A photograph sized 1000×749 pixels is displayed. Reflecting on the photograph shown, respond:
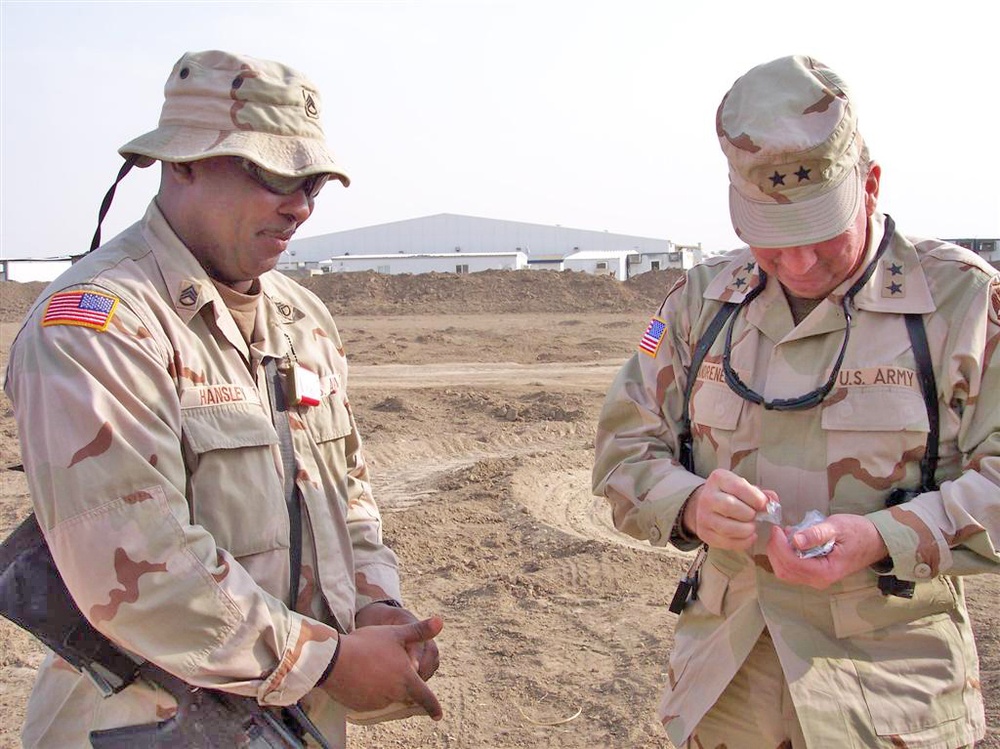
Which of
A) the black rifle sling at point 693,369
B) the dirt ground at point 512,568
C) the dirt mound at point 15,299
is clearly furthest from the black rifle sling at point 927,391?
the dirt mound at point 15,299

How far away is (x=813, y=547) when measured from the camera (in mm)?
2246

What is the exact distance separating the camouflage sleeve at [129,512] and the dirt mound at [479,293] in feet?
80.2

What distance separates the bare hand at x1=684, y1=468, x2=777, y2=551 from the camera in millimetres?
2334

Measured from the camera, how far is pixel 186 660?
2.04 meters

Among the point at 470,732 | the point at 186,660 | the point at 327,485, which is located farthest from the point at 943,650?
the point at 470,732

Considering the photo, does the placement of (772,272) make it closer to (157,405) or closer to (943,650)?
(943,650)

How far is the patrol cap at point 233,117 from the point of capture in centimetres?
231

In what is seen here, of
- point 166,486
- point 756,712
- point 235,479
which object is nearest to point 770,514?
point 756,712

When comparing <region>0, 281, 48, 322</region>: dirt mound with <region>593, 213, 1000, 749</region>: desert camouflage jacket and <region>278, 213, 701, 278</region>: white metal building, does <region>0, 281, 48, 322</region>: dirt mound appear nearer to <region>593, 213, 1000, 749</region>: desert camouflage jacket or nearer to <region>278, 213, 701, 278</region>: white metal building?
<region>593, 213, 1000, 749</region>: desert camouflage jacket

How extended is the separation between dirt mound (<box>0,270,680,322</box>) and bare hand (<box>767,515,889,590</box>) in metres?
24.1

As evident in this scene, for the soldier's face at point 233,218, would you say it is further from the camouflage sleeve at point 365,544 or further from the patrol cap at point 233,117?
the camouflage sleeve at point 365,544

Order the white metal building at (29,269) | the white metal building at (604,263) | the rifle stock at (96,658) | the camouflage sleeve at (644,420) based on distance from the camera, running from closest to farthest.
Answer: the rifle stock at (96,658)
the camouflage sleeve at (644,420)
the white metal building at (29,269)
the white metal building at (604,263)

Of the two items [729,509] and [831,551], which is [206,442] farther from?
[831,551]

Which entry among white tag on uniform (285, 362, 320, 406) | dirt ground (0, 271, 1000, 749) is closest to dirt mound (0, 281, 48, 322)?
dirt ground (0, 271, 1000, 749)
